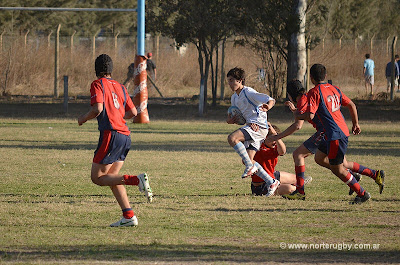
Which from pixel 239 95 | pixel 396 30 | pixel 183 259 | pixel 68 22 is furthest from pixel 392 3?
pixel 183 259

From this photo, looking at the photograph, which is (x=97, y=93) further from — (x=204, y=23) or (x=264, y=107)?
(x=204, y=23)

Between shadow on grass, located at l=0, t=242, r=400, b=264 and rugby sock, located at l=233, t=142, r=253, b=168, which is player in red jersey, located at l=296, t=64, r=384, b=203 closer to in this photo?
rugby sock, located at l=233, t=142, r=253, b=168

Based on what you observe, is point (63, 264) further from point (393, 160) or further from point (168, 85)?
point (168, 85)

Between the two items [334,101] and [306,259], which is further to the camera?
[334,101]

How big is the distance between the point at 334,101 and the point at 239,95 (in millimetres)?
1300

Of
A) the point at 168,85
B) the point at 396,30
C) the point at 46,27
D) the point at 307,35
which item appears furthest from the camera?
the point at 396,30

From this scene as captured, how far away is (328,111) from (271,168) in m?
1.23

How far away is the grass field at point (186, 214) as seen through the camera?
578 centimetres

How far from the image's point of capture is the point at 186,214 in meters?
7.43

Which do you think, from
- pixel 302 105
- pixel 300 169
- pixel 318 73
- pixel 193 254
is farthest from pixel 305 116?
pixel 193 254

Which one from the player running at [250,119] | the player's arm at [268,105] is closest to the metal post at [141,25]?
the player running at [250,119]

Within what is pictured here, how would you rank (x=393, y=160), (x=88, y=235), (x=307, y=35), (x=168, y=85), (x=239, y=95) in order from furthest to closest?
(x=168, y=85) → (x=307, y=35) → (x=393, y=160) → (x=239, y=95) → (x=88, y=235)

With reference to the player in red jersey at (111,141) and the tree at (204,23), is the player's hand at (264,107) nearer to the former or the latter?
the player in red jersey at (111,141)

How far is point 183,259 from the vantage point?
18.3ft
